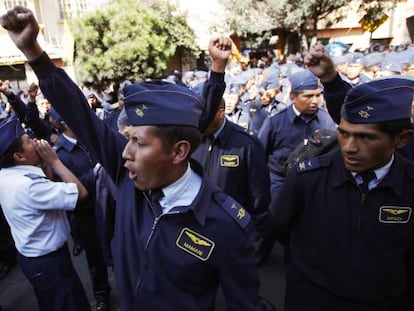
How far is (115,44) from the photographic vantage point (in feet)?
36.4

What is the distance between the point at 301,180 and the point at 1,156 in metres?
1.86

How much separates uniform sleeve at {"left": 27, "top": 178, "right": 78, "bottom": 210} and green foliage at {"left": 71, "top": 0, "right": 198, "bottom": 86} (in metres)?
9.40

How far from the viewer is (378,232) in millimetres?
1755

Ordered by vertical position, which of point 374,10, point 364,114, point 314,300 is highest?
point 374,10

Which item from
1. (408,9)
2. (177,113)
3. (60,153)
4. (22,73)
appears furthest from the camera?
(408,9)

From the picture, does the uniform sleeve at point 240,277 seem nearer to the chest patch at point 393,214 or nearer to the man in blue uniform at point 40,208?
the chest patch at point 393,214

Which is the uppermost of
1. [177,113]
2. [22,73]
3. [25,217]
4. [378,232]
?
[177,113]

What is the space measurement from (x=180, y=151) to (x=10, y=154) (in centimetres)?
142

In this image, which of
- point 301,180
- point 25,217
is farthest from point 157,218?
point 25,217

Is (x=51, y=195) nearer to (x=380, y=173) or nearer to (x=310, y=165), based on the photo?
(x=310, y=165)

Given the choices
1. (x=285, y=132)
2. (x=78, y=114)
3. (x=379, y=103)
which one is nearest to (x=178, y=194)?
(x=78, y=114)

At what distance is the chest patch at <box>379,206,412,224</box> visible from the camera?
5.71 ft

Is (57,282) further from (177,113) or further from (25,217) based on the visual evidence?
(177,113)

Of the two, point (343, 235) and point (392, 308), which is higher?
point (343, 235)
